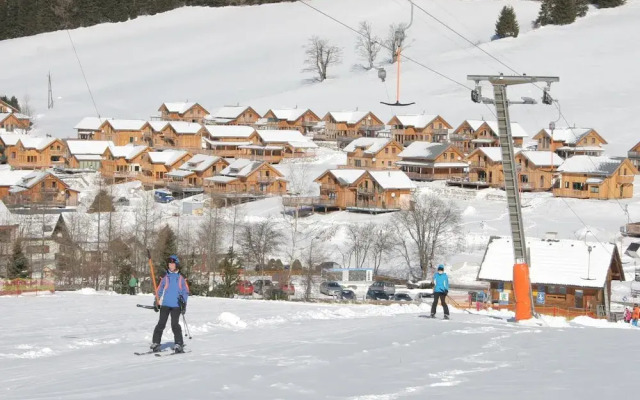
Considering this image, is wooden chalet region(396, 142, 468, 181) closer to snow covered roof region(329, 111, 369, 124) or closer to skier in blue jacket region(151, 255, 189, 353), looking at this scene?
snow covered roof region(329, 111, 369, 124)

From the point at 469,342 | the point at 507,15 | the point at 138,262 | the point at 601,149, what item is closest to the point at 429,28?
the point at 507,15

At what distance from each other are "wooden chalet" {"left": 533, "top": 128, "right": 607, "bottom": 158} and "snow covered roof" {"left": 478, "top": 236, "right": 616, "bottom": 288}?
31871 millimetres

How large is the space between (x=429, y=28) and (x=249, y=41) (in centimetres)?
2043

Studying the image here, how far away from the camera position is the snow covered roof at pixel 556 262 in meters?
27.2

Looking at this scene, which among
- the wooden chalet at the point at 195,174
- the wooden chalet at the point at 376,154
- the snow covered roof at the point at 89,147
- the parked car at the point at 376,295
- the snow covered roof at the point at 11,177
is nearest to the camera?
the parked car at the point at 376,295

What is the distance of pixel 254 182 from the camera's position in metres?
57.4

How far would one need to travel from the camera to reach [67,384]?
842cm

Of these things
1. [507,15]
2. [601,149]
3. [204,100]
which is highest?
[507,15]

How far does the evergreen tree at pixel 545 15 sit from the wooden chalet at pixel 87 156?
154 ft

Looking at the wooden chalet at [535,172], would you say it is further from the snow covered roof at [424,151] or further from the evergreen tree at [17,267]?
the evergreen tree at [17,267]

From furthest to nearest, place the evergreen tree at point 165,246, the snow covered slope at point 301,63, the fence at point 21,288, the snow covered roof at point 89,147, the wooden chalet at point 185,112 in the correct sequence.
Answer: the wooden chalet at point 185,112
the snow covered slope at point 301,63
the snow covered roof at point 89,147
the evergreen tree at point 165,246
the fence at point 21,288

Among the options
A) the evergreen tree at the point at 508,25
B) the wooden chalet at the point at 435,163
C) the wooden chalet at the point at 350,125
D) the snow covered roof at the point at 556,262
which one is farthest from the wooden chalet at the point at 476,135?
the snow covered roof at the point at 556,262

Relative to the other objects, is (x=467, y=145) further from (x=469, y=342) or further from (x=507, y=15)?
(x=469, y=342)

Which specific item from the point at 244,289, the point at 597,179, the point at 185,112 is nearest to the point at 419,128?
the point at 597,179
